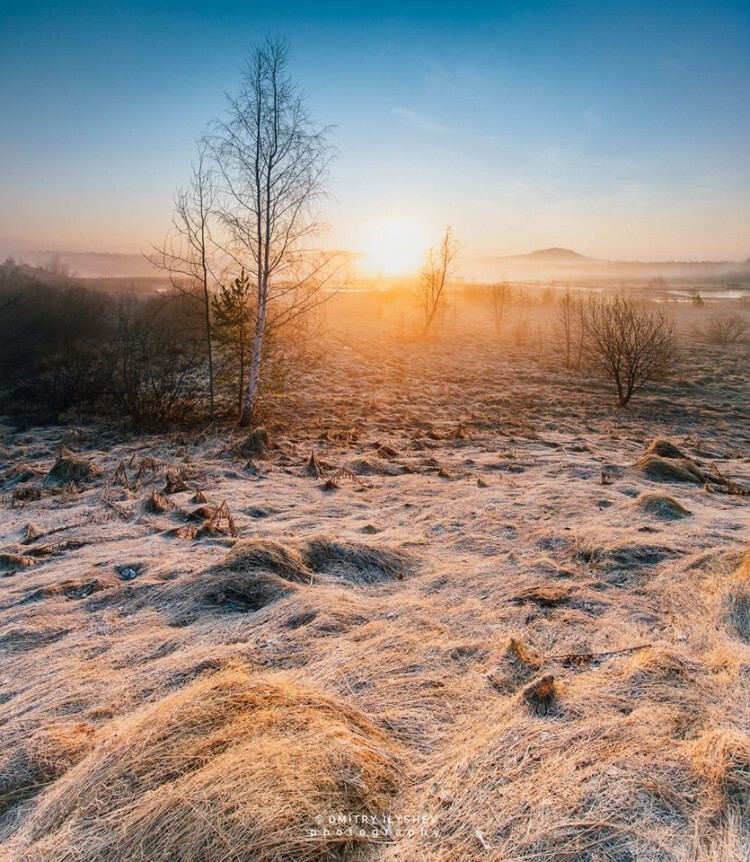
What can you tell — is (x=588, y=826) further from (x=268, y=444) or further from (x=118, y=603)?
(x=268, y=444)

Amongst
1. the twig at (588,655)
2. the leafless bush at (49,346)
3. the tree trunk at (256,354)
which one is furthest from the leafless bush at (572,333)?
the twig at (588,655)

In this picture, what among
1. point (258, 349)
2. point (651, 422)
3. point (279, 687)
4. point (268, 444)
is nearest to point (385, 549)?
point (279, 687)

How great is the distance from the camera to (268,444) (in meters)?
9.76

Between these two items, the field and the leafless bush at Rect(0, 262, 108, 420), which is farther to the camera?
the leafless bush at Rect(0, 262, 108, 420)

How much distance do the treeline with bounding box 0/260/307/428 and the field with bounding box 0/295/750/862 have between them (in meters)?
4.42

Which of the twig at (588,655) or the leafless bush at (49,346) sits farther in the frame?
the leafless bush at (49,346)

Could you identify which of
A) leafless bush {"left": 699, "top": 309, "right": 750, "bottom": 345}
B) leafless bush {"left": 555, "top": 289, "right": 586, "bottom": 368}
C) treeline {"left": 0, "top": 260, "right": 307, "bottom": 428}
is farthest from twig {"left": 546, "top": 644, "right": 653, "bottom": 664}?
leafless bush {"left": 699, "top": 309, "right": 750, "bottom": 345}

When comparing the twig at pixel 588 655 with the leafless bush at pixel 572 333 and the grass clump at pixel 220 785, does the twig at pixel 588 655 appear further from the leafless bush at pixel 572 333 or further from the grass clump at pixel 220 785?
the leafless bush at pixel 572 333

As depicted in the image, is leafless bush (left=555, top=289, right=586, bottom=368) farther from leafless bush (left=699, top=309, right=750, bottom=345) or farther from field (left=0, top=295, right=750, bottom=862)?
field (left=0, top=295, right=750, bottom=862)

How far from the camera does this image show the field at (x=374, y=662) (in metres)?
1.94

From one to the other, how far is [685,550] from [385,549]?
9.45ft

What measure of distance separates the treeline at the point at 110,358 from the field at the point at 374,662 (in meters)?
4.42

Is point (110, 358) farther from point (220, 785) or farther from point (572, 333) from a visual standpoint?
point (572, 333)

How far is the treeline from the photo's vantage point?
12305 millimetres
